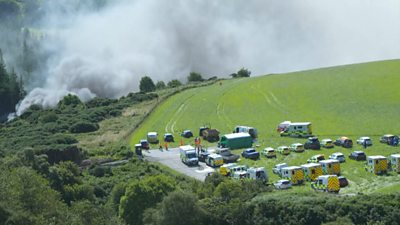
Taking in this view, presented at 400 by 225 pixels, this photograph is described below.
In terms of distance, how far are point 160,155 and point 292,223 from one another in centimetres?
3056

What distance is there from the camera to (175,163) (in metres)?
66.1

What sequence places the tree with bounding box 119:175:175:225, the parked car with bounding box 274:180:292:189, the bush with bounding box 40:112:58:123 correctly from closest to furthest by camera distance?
the tree with bounding box 119:175:175:225 < the parked car with bounding box 274:180:292:189 < the bush with bounding box 40:112:58:123

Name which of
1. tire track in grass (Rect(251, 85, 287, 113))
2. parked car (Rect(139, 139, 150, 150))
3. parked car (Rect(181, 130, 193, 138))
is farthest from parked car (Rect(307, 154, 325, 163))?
tire track in grass (Rect(251, 85, 287, 113))

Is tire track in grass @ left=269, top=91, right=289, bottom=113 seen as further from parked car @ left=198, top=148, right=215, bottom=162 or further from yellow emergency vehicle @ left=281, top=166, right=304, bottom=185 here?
yellow emergency vehicle @ left=281, top=166, right=304, bottom=185

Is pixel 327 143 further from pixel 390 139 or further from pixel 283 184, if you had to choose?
pixel 283 184

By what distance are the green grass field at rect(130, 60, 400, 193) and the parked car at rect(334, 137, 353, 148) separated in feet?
2.13

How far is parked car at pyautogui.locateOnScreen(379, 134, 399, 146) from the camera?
60750mm

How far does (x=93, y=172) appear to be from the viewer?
65.4 meters

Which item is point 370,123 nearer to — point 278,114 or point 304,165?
point 278,114

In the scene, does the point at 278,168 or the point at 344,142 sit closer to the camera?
the point at 278,168

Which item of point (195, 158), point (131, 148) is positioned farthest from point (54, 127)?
point (195, 158)

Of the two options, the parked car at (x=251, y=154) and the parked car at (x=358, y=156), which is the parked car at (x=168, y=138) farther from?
the parked car at (x=358, y=156)

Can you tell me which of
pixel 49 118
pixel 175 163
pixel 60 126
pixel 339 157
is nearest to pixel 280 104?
pixel 175 163

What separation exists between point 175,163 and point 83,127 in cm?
2964
